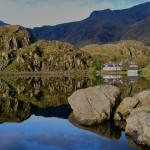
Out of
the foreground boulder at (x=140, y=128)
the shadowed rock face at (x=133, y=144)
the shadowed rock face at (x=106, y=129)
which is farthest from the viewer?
the shadowed rock face at (x=106, y=129)

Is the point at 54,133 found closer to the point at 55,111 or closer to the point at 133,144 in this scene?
the point at 133,144

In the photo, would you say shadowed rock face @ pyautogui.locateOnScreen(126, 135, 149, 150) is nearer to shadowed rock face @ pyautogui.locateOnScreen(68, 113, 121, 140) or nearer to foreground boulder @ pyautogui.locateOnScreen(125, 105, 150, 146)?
foreground boulder @ pyautogui.locateOnScreen(125, 105, 150, 146)

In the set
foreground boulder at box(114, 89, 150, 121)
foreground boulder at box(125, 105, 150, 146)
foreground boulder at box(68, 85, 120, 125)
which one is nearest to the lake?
foreground boulder at box(125, 105, 150, 146)

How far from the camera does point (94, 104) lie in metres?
62.3

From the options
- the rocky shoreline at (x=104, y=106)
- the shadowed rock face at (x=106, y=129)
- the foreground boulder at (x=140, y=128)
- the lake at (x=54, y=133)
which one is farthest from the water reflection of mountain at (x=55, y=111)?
the foreground boulder at (x=140, y=128)

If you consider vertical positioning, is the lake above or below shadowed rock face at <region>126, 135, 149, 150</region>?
below

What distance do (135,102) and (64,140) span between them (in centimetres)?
1831

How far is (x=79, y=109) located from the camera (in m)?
63.5

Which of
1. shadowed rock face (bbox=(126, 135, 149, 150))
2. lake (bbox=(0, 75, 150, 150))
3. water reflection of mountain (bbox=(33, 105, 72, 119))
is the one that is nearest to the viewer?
shadowed rock face (bbox=(126, 135, 149, 150))

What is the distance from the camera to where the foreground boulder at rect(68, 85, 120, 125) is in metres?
61.5

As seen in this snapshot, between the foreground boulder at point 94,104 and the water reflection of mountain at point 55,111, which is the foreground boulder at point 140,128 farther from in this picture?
the water reflection of mountain at point 55,111

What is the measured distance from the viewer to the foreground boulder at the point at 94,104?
61.5 metres

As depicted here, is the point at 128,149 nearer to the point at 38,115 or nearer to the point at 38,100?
the point at 38,115

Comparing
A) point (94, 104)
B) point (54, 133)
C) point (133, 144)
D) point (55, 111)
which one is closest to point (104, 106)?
point (94, 104)
